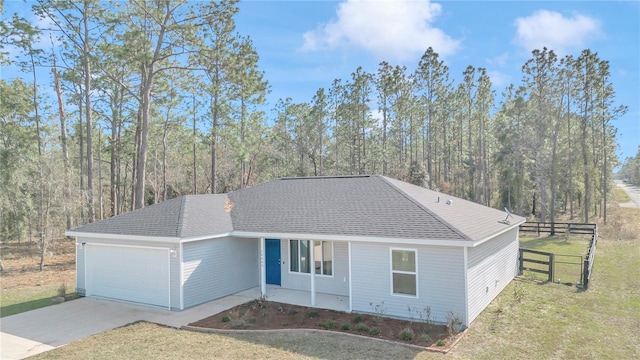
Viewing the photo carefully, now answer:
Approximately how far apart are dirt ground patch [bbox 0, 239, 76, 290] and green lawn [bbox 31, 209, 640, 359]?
8946 millimetres

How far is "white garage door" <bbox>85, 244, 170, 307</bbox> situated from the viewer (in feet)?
38.2

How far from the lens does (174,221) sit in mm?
12211

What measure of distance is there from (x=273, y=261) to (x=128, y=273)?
16.0 ft

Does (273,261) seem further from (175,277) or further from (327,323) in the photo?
(327,323)

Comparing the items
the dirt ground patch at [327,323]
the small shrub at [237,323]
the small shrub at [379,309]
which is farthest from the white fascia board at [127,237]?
the small shrub at [379,309]

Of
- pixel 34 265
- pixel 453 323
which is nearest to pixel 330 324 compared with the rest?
pixel 453 323

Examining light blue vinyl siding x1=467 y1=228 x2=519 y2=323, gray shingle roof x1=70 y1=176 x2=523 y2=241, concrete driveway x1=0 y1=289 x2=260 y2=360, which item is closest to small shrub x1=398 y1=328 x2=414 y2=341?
light blue vinyl siding x1=467 y1=228 x2=519 y2=323

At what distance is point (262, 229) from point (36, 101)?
1966 cm

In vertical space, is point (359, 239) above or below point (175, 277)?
above

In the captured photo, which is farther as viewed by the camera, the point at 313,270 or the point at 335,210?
the point at 335,210

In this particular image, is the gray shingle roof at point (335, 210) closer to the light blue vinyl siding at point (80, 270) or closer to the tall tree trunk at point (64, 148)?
the light blue vinyl siding at point (80, 270)

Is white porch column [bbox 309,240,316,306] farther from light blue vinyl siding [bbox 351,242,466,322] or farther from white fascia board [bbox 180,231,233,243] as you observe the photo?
white fascia board [bbox 180,231,233,243]

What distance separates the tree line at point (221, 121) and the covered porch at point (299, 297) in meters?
10.4

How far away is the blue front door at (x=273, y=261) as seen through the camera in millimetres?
13945
